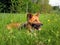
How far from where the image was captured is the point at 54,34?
5.73 m

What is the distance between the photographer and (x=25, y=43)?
5.16m

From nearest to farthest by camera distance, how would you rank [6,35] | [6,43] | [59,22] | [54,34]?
[6,43] → [6,35] → [54,34] → [59,22]

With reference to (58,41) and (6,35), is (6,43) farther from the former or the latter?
(58,41)

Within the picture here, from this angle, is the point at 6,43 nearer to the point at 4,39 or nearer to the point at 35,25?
the point at 4,39

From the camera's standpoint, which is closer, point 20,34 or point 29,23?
point 20,34

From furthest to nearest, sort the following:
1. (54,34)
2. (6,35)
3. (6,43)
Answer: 1. (54,34)
2. (6,35)
3. (6,43)

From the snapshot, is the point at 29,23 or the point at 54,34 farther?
the point at 29,23

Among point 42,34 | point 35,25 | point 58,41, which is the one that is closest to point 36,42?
point 58,41

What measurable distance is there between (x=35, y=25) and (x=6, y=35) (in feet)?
5.66

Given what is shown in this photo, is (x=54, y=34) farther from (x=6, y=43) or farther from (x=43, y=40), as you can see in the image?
(x=6, y=43)

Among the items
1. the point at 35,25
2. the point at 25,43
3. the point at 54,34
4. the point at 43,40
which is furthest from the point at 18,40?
the point at 35,25

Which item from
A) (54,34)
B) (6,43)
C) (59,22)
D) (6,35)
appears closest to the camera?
(6,43)

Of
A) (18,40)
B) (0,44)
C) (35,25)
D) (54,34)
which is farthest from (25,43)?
(35,25)

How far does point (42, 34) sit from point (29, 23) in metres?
1.19
